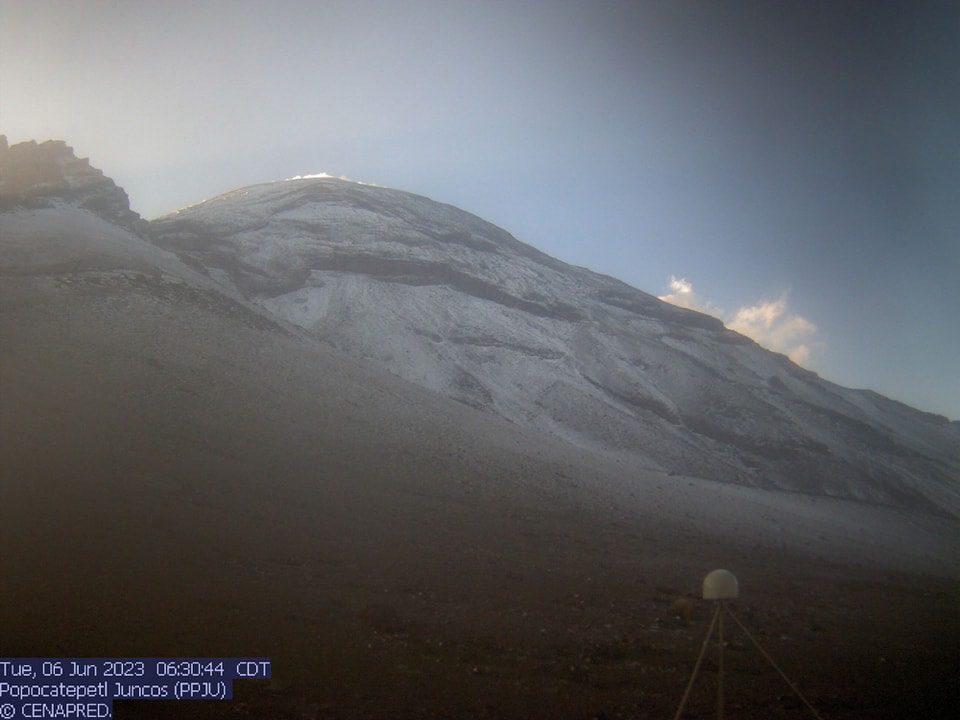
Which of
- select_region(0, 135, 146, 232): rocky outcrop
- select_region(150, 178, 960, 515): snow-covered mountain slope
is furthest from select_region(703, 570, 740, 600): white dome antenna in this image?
select_region(0, 135, 146, 232): rocky outcrop

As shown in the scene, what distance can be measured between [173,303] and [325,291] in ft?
60.5

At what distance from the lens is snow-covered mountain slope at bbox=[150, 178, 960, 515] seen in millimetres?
49500

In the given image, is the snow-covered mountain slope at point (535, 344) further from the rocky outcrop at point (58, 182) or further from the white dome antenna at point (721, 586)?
the white dome antenna at point (721, 586)

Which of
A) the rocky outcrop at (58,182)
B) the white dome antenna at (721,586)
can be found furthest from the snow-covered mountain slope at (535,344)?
the white dome antenna at (721,586)

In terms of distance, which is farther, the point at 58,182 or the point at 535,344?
the point at 535,344

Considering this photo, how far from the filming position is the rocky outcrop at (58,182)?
150 ft

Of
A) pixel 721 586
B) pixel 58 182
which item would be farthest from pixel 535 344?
pixel 721 586

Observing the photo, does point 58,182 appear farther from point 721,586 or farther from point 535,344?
point 721,586

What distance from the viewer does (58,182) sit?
48.5m

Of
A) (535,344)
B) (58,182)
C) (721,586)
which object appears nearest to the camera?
(721,586)

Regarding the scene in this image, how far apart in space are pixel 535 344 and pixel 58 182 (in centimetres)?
3960

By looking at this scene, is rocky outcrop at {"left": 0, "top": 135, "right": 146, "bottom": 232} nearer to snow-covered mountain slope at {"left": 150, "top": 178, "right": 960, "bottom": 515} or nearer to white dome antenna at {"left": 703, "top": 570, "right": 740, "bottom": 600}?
snow-covered mountain slope at {"left": 150, "top": 178, "right": 960, "bottom": 515}

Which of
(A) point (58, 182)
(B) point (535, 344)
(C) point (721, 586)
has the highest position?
(A) point (58, 182)

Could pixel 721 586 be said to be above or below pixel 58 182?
below
